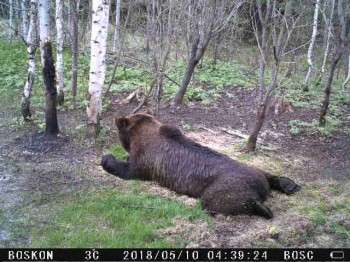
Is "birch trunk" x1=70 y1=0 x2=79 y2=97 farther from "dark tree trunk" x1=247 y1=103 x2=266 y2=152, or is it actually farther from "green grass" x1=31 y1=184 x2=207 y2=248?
"green grass" x1=31 y1=184 x2=207 y2=248

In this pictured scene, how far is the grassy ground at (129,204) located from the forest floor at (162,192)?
2cm

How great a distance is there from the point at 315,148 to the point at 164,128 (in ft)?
16.1

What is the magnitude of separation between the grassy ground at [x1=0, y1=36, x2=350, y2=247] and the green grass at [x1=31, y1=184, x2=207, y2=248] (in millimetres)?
13

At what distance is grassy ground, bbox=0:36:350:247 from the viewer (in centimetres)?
561

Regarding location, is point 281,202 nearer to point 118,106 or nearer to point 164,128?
point 164,128

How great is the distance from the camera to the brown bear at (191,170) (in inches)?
253

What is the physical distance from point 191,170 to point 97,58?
368 cm

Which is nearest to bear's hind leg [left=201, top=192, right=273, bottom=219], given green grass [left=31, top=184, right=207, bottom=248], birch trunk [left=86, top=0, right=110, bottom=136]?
green grass [left=31, top=184, right=207, bottom=248]

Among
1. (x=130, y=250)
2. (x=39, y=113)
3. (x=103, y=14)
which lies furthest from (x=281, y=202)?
(x=39, y=113)

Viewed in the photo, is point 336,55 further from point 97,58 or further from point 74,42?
point 74,42

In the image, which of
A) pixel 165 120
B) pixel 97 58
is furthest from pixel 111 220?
pixel 165 120

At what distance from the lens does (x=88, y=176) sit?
25.7 ft

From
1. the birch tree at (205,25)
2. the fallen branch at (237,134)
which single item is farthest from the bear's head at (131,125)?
the birch tree at (205,25)

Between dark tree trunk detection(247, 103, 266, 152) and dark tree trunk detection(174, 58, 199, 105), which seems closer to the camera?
dark tree trunk detection(247, 103, 266, 152)
